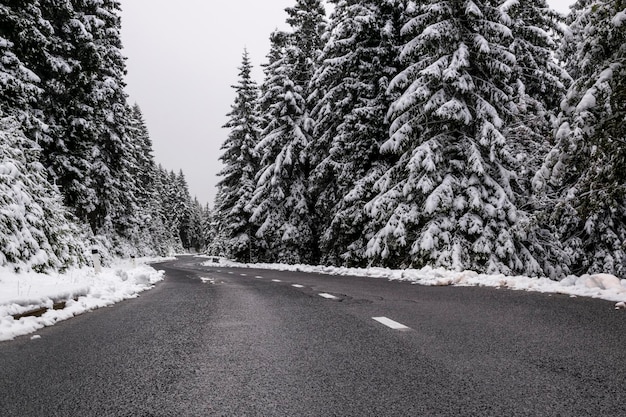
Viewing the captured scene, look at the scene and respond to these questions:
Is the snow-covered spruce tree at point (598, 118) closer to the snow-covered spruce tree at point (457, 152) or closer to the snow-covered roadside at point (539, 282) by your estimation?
the snow-covered roadside at point (539, 282)

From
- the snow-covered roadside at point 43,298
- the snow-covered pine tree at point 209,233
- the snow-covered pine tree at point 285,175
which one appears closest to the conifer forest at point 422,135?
the snow-covered roadside at point 43,298

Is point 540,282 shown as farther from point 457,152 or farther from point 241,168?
point 241,168

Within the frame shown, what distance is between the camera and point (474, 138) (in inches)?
699

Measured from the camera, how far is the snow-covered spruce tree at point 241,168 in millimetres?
37281

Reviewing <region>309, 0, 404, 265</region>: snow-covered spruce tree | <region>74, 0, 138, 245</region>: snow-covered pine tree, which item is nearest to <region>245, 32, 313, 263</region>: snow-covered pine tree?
<region>309, 0, 404, 265</region>: snow-covered spruce tree

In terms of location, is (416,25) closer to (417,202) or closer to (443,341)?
(417,202)

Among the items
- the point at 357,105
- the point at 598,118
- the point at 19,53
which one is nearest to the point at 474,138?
the point at 357,105

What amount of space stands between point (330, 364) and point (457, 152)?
1470 centimetres

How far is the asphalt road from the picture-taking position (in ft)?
9.98

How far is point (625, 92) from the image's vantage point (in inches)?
335

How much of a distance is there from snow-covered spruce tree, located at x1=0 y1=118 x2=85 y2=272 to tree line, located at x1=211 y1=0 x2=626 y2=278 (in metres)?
10.7

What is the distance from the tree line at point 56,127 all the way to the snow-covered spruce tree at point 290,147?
918 cm

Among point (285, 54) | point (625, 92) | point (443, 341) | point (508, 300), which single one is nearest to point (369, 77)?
point (285, 54)

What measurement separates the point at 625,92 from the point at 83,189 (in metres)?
19.6
